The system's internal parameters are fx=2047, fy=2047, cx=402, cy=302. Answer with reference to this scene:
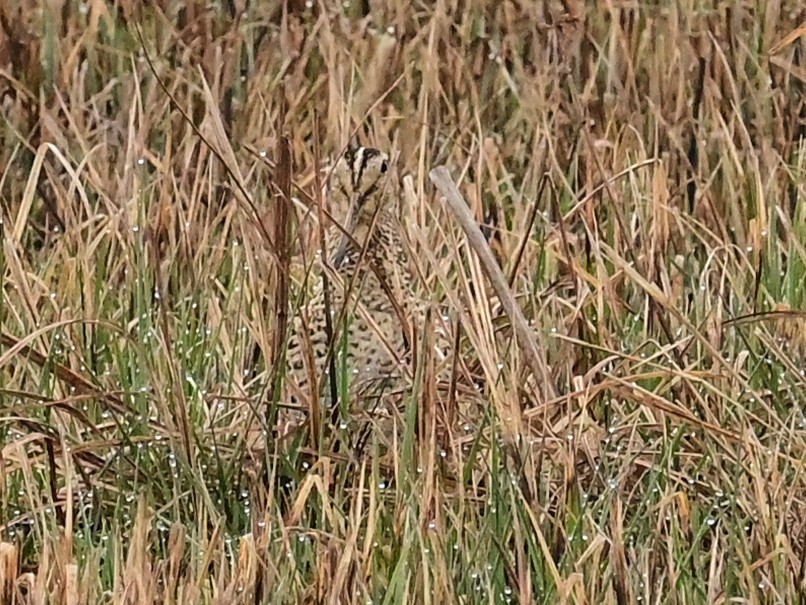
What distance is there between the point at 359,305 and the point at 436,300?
0.12m

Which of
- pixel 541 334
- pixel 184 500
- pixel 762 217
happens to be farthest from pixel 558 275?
pixel 184 500

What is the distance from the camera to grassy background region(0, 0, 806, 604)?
2189mm

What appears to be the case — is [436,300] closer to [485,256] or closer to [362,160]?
[362,160]

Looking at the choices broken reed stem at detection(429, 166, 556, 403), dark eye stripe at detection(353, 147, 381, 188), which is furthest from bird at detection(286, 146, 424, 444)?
broken reed stem at detection(429, 166, 556, 403)

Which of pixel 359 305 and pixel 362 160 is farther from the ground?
pixel 362 160

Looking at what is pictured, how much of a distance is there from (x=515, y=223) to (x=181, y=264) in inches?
22.0

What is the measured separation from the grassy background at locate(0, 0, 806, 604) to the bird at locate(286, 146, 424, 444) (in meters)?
0.07

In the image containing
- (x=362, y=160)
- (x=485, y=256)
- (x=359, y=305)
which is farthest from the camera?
(x=362, y=160)

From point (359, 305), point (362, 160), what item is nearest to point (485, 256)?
point (359, 305)

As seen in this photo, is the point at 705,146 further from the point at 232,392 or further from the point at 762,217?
the point at 232,392

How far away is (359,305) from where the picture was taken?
279 centimetres

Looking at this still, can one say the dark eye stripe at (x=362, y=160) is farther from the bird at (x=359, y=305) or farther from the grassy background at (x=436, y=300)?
the grassy background at (x=436, y=300)

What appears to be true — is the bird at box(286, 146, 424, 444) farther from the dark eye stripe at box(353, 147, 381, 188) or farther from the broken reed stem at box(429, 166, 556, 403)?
the broken reed stem at box(429, 166, 556, 403)

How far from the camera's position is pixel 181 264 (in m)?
3.05
